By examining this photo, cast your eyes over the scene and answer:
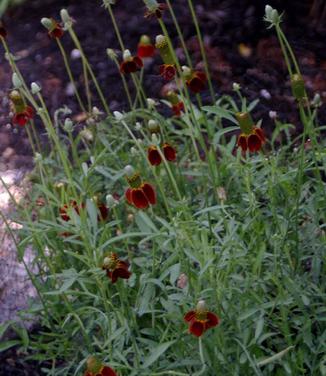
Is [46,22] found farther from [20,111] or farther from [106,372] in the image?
[106,372]

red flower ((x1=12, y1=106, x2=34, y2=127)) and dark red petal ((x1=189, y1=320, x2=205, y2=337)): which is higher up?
red flower ((x1=12, y1=106, x2=34, y2=127))

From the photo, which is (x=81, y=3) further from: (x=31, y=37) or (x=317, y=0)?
(x=317, y=0)

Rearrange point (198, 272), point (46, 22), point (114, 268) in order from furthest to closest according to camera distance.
Result: point (46, 22)
point (198, 272)
point (114, 268)

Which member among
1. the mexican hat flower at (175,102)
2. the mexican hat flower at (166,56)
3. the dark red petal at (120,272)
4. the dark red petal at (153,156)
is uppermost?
the mexican hat flower at (166,56)

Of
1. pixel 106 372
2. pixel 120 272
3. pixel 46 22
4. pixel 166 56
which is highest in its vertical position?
pixel 46 22

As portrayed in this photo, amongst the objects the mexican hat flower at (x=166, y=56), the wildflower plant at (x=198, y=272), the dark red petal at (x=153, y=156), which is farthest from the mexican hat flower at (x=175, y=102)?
the dark red petal at (x=153, y=156)

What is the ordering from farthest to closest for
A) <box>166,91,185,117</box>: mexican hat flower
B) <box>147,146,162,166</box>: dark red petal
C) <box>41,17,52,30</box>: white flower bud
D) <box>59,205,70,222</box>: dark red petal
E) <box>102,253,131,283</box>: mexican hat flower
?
<box>166,91,185,117</box>: mexican hat flower → <box>59,205,70,222</box>: dark red petal → <box>41,17,52,30</box>: white flower bud → <box>147,146,162,166</box>: dark red petal → <box>102,253,131,283</box>: mexican hat flower

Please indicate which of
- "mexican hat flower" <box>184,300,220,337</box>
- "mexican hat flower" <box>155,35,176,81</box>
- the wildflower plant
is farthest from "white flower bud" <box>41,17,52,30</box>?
"mexican hat flower" <box>184,300,220,337</box>

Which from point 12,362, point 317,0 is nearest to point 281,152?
point 12,362

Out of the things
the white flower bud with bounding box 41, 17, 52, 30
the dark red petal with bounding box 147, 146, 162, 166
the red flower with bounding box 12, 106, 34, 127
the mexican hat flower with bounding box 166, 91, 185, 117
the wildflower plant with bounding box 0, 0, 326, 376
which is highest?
the white flower bud with bounding box 41, 17, 52, 30

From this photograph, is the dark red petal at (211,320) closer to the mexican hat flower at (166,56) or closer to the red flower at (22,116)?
the mexican hat flower at (166,56)

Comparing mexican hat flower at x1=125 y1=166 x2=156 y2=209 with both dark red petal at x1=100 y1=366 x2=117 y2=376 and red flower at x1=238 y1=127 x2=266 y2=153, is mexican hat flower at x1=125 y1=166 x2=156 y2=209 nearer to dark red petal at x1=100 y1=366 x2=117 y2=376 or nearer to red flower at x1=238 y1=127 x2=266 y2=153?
red flower at x1=238 y1=127 x2=266 y2=153

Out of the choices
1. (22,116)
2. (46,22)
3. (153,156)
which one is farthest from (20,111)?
(153,156)

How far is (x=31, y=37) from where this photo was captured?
4.41m
